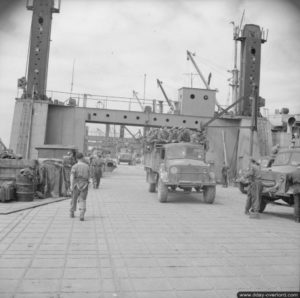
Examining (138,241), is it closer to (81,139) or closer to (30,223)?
(30,223)

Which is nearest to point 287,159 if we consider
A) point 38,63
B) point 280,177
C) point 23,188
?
point 280,177

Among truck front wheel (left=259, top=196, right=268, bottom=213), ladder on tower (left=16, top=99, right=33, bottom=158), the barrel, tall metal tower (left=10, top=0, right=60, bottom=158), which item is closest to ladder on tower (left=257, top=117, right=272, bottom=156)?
tall metal tower (left=10, top=0, right=60, bottom=158)

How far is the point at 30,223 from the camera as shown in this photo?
28.9ft

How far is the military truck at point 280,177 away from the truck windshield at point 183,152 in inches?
136

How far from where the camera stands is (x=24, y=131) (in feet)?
77.5

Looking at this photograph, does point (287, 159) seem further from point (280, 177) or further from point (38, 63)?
point (38, 63)

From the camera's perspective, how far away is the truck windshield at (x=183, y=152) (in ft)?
49.7

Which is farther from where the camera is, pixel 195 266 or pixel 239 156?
pixel 239 156

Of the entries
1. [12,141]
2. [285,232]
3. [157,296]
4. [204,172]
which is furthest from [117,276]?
[12,141]

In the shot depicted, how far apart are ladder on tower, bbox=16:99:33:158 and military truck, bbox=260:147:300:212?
16040 mm

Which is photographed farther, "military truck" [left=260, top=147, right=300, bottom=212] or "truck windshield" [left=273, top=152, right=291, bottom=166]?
"truck windshield" [left=273, top=152, right=291, bottom=166]

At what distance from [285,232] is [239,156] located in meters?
20.0

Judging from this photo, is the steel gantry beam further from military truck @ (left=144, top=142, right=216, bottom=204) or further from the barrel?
the barrel

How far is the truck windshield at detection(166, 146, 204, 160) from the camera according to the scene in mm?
15148
